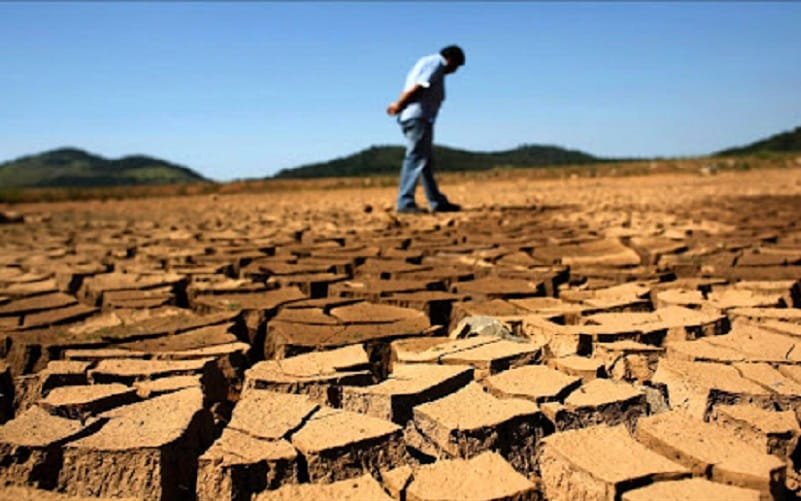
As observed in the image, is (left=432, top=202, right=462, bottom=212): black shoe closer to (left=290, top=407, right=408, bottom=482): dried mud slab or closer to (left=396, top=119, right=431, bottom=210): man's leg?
(left=396, top=119, right=431, bottom=210): man's leg

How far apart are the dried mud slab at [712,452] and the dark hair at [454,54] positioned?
5.58 meters

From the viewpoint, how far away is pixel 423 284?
11.2ft

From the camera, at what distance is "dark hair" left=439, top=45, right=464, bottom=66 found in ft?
22.4

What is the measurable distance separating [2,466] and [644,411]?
1449 millimetres

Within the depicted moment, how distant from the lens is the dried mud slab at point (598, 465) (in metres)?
1.39

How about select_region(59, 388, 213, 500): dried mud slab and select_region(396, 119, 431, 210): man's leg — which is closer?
select_region(59, 388, 213, 500): dried mud slab

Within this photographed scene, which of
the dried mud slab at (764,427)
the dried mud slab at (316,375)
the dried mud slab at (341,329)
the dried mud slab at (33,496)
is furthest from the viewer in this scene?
the dried mud slab at (341,329)

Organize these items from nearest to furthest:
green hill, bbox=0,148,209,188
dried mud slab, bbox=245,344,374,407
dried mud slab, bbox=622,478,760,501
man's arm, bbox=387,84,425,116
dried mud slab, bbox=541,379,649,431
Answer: dried mud slab, bbox=622,478,760,501, dried mud slab, bbox=541,379,649,431, dried mud slab, bbox=245,344,374,407, man's arm, bbox=387,84,425,116, green hill, bbox=0,148,209,188

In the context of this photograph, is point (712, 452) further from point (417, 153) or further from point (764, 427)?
point (417, 153)

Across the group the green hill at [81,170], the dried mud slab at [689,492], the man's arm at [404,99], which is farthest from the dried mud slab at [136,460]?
the green hill at [81,170]

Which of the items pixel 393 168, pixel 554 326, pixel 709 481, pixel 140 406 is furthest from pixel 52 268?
pixel 393 168

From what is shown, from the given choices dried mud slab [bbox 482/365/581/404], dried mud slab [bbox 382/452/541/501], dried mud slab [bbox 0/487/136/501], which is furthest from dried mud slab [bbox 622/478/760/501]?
dried mud slab [bbox 0/487/136/501]

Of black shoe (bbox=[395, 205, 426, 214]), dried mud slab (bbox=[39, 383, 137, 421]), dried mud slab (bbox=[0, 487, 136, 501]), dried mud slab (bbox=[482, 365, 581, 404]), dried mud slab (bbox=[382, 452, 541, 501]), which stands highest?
black shoe (bbox=[395, 205, 426, 214])

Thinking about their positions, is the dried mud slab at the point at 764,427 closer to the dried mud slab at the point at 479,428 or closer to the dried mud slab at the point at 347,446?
the dried mud slab at the point at 479,428
